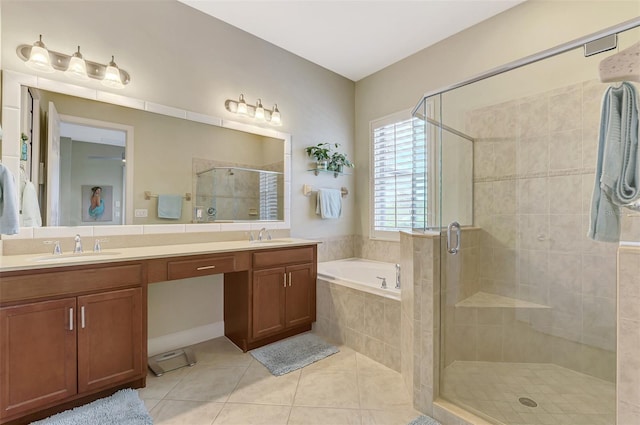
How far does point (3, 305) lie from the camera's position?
1406 mm

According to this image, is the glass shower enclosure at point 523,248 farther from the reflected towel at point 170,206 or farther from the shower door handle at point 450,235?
the reflected towel at point 170,206

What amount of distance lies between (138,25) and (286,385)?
115 inches

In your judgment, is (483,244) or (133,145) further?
(133,145)

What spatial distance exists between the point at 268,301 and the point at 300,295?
330mm

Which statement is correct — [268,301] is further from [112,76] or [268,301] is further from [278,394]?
[112,76]

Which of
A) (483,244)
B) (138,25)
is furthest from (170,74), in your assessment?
(483,244)

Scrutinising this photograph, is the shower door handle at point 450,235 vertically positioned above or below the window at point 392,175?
below

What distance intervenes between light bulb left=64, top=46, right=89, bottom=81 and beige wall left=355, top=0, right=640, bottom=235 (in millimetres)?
2887

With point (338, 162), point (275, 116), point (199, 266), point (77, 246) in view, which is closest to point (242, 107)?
point (275, 116)

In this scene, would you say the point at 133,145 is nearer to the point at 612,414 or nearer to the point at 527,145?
the point at 527,145

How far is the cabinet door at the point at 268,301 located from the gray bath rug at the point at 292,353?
13cm

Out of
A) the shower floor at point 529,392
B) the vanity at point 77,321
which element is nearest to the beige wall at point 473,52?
the shower floor at point 529,392

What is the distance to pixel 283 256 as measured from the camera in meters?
2.52

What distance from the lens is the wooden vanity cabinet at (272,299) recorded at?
2.34 metres
